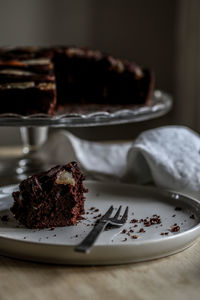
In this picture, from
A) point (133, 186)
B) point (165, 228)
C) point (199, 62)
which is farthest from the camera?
point (199, 62)

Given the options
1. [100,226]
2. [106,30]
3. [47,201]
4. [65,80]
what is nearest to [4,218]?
[47,201]

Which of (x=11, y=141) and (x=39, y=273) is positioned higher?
(x=39, y=273)

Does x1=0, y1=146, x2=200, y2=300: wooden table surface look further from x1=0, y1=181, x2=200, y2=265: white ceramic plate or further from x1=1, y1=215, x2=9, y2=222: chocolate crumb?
x1=1, y1=215, x2=9, y2=222: chocolate crumb

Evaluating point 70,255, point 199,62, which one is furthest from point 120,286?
point 199,62

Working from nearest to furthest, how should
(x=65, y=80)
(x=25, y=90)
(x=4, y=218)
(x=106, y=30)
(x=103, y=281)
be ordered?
(x=103, y=281), (x=4, y=218), (x=25, y=90), (x=65, y=80), (x=106, y=30)

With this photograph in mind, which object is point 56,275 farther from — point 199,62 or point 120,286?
point 199,62

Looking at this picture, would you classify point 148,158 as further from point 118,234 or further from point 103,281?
point 103,281

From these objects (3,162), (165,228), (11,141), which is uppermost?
(165,228)
